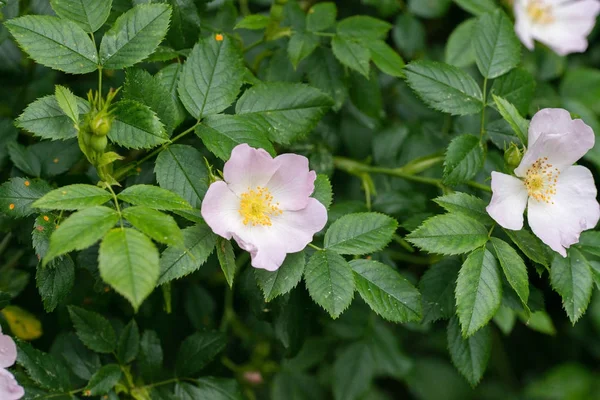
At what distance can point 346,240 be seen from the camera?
1307 mm

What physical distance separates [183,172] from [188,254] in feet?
0.63

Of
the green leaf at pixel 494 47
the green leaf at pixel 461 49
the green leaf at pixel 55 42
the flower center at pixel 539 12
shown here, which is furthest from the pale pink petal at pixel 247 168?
the flower center at pixel 539 12

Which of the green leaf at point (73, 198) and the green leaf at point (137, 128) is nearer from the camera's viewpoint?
the green leaf at point (73, 198)

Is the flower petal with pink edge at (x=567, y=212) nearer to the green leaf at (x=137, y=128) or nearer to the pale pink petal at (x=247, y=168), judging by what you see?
the pale pink petal at (x=247, y=168)

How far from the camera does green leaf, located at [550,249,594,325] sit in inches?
52.4

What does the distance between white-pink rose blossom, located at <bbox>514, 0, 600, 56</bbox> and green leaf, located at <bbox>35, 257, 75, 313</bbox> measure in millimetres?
1356

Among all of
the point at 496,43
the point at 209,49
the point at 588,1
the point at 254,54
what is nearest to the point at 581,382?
the point at 588,1

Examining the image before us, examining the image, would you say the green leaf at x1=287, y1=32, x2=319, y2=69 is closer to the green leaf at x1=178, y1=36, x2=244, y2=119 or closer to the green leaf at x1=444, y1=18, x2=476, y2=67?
the green leaf at x1=178, y1=36, x2=244, y2=119

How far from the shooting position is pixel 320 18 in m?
1.65

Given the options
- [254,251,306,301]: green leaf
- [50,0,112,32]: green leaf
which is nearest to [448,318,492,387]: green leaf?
[254,251,306,301]: green leaf

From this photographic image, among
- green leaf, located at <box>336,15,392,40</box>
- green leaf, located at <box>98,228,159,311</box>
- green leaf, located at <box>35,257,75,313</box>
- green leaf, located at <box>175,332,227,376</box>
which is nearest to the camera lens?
green leaf, located at <box>98,228,159,311</box>

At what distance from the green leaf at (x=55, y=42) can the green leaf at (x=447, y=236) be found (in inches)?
27.9

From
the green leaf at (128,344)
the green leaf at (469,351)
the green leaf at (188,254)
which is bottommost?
the green leaf at (469,351)

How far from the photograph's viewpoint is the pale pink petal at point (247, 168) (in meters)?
1.21
